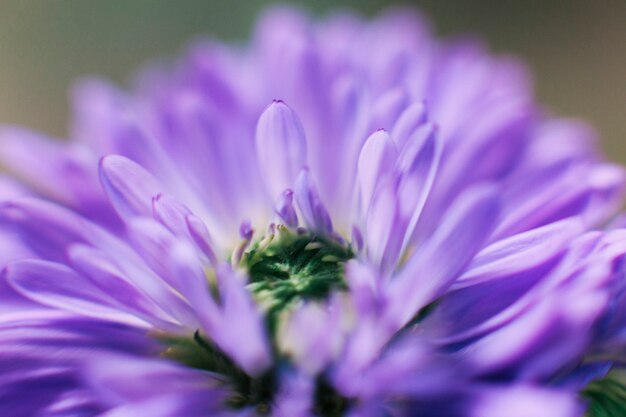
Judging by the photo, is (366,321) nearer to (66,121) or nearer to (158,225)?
(158,225)

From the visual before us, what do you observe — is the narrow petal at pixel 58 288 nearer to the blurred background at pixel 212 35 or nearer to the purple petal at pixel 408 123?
the purple petal at pixel 408 123

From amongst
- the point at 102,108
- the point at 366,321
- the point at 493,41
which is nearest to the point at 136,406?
the point at 366,321

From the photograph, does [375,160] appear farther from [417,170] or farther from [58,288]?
[58,288]

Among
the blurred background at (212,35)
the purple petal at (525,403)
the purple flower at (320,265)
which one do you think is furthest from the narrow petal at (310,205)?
the blurred background at (212,35)

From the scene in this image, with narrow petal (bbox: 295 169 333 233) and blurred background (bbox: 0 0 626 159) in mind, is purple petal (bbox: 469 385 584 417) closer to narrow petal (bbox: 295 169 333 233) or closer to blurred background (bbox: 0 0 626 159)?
narrow petal (bbox: 295 169 333 233)

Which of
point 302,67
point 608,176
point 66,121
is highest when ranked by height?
point 66,121

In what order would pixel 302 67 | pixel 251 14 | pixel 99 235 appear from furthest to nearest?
pixel 251 14
pixel 302 67
pixel 99 235

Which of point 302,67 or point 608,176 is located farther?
point 302,67
